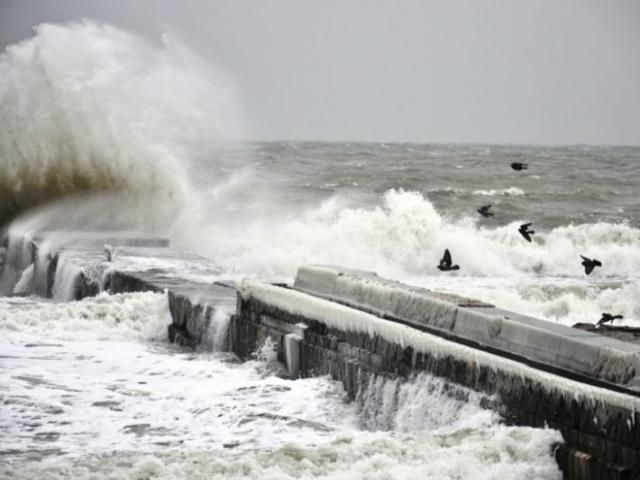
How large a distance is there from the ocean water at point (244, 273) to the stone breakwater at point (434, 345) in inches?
6.5

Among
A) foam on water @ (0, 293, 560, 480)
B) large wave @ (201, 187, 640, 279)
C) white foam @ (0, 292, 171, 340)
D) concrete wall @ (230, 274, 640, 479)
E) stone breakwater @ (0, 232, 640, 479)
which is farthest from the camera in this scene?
large wave @ (201, 187, 640, 279)

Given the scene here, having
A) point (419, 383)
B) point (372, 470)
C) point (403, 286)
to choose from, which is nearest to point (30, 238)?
point (403, 286)

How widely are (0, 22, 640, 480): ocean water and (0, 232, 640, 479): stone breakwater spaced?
166 mm

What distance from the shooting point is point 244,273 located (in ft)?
56.0

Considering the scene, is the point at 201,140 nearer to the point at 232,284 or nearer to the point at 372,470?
the point at 232,284

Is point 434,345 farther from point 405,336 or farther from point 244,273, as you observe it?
point 244,273

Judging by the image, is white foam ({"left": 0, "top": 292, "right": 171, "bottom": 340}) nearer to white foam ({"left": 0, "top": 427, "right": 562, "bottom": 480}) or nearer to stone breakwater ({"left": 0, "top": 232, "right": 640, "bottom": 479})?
stone breakwater ({"left": 0, "top": 232, "right": 640, "bottom": 479})

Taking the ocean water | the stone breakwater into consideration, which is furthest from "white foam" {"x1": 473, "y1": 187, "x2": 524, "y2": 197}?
the stone breakwater

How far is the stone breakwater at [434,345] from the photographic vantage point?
6.30 metres

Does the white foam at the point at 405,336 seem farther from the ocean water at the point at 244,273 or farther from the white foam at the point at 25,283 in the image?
the white foam at the point at 25,283

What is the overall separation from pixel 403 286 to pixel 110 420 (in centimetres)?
259

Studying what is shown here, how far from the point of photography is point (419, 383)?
26.0 feet

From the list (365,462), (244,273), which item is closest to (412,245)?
(244,273)

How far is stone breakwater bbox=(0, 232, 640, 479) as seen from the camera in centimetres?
630
